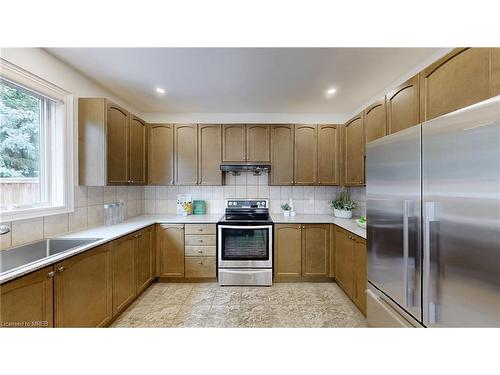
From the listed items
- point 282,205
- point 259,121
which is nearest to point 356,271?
point 282,205

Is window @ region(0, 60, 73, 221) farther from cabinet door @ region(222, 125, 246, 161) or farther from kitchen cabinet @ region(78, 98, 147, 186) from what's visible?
cabinet door @ region(222, 125, 246, 161)

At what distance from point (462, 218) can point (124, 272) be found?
262 centimetres

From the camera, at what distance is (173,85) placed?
2.44 meters

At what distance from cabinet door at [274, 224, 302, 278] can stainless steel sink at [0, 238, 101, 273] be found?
2027 mm

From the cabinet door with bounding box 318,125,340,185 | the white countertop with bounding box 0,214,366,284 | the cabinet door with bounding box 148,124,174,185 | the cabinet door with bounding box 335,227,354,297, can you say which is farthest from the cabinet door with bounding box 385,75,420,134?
the cabinet door with bounding box 148,124,174,185

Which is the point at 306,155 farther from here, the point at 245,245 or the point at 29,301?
the point at 29,301

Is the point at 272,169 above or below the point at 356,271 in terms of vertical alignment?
above

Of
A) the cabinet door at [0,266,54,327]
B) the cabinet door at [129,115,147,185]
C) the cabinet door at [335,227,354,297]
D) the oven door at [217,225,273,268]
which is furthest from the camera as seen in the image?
the oven door at [217,225,273,268]

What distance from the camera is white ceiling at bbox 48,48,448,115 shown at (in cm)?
184

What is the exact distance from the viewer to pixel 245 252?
9.25ft

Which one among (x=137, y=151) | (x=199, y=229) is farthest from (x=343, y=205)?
(x=137, y=151)

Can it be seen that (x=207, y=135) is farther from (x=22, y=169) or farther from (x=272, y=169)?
(x=22, y=169)

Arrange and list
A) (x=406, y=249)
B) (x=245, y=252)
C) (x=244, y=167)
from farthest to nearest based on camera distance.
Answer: (x=244, y=167)
(x=245, y=252)
(x=406, y=249)

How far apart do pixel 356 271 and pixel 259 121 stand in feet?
8.04
